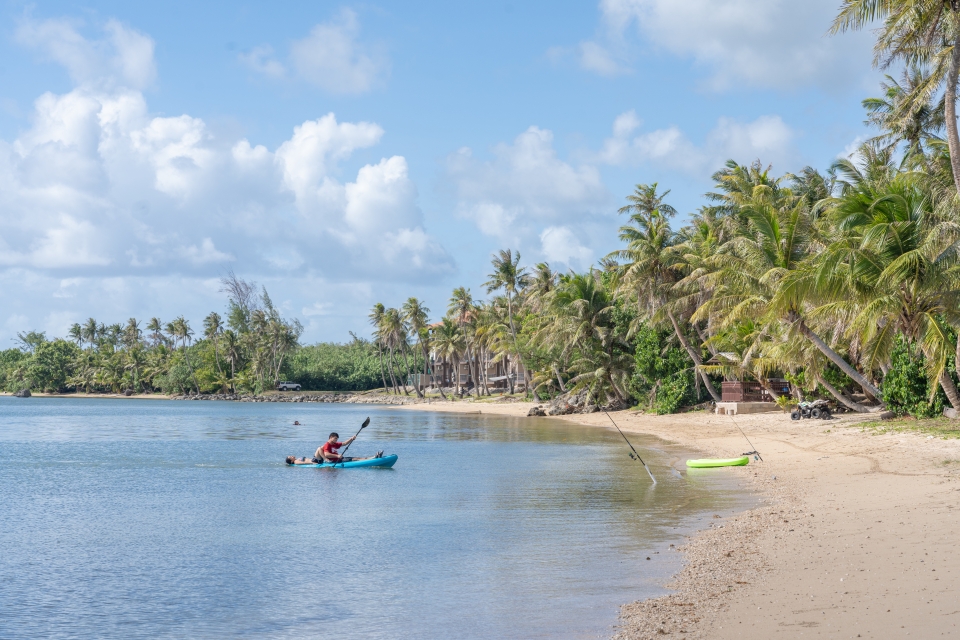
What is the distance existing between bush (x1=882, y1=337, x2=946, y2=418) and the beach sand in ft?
16.7

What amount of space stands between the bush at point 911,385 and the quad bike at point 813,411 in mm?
4404

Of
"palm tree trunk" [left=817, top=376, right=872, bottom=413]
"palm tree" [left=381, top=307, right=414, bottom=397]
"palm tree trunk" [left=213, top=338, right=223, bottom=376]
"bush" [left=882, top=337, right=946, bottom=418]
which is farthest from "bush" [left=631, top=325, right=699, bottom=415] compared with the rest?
"palm tree trunk" [left=213, top=338, right=223, bottom=376]

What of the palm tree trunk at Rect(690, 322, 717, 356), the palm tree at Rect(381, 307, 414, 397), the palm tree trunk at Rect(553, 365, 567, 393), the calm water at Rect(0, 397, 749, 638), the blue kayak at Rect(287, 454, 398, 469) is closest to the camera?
the calm water at Rect(0, 397, 749, 638)

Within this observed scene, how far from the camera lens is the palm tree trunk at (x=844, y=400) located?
30.5 m

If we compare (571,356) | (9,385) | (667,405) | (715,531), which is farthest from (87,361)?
(715,531)

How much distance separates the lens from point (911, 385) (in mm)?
25359

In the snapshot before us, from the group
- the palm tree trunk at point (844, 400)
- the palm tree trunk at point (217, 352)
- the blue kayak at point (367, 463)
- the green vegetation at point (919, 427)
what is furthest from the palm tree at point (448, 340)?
the green vegetation at point (919, 427)

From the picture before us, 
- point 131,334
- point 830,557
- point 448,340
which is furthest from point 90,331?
point 830,557

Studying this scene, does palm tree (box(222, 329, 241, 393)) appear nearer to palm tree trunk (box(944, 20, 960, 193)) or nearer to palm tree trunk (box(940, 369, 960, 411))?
palm tree trunk (box(940, 369, 960, 411))

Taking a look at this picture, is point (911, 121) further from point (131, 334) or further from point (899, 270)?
point (131, 334)

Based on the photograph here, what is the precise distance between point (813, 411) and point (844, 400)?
4.01ft

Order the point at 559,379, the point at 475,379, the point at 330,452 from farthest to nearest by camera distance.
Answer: the point at 475,379 → the point at 559,379 → the point at 330,452

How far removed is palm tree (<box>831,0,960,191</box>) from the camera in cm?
1802

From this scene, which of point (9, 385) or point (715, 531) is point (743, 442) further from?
point (9, 385)
